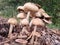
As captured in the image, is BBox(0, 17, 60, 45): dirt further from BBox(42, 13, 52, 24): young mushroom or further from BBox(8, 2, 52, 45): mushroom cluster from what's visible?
BBox(42, 13, 52, 24): young mushroom

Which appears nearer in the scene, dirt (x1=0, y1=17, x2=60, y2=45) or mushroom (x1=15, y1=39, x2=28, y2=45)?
mushroom (x1=15, y1=39, x2=28, y2=45)

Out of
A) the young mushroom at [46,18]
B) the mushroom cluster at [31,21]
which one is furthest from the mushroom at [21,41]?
the young mushroom at [46,18]

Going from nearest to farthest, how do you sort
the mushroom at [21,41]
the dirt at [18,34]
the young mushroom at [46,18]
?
the mushroom at [21,41], the dirt at [18,34], the young mushroom at [46,18]

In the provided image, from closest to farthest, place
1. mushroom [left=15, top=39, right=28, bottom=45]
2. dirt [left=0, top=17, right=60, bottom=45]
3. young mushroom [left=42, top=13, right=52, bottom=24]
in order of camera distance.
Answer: mushroom [left=15, top=39, right=28, bottom=45]
dirt [left=0, top=17, right=60, bottom=45]
young mushroom [left=42, top=13, right=52, bottom=24]

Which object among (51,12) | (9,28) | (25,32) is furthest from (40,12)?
(51,12)

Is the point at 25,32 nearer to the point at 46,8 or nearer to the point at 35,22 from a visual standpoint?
the point at 35,22

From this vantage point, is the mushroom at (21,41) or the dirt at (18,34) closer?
the mushroom at (21,41)

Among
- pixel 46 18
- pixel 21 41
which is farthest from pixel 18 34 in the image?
pixel 46 18

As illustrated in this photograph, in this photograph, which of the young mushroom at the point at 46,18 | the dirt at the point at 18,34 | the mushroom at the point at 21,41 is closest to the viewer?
the mushroom at the point at 21,41

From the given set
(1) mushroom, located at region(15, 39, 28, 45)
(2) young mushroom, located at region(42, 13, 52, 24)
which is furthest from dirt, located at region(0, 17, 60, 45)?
(2) young mushroom, located at region(42, 13, 52, 24)

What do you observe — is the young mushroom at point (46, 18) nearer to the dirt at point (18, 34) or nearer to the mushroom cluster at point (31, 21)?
the mushroom cluster at point (31, 21)

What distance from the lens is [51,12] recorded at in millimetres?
8227

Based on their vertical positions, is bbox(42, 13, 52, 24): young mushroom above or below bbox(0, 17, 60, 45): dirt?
above

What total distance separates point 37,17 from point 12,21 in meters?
0.48
